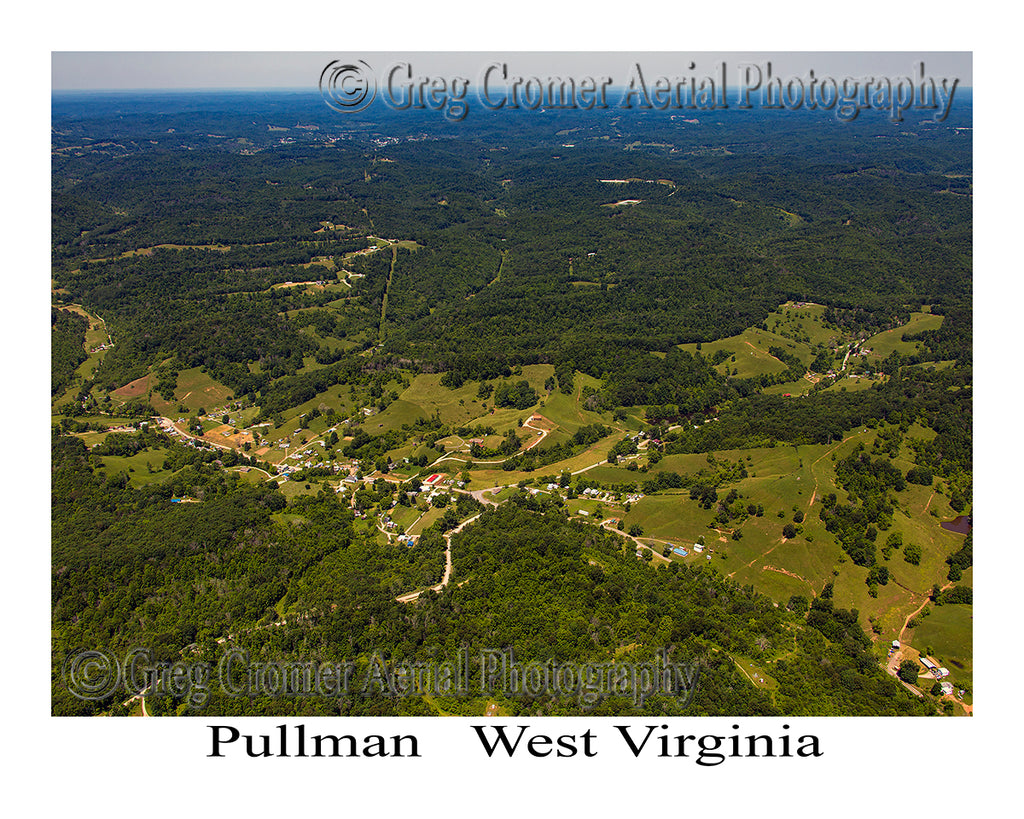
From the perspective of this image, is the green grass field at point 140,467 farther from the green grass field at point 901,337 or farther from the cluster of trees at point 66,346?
the green grass field at point 901,337

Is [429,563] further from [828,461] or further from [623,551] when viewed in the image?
[828,461]

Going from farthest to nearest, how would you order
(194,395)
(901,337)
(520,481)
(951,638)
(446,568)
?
(901,337)
(194,395)
(520,481)
(446,568)
(951,638)

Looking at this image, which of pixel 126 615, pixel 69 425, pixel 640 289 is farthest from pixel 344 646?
pixel 640 289

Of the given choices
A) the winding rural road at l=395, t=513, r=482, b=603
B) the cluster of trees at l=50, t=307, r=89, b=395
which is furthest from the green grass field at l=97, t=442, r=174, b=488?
the winding rural road at l=395, t=513, r=482, b=603

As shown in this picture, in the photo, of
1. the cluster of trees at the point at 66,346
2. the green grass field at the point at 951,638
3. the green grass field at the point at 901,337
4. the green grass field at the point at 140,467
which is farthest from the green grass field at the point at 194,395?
the green grass field at the point at 901,337

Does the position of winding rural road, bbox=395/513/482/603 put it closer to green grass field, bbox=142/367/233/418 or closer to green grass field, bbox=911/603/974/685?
green grass field, bbox=911/603/974/685

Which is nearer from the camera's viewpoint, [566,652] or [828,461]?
[566,652]

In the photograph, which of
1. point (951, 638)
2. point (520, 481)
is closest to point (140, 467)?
point (520, 481)

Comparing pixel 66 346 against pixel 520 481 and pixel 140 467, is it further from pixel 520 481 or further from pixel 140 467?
pixel 520 481
